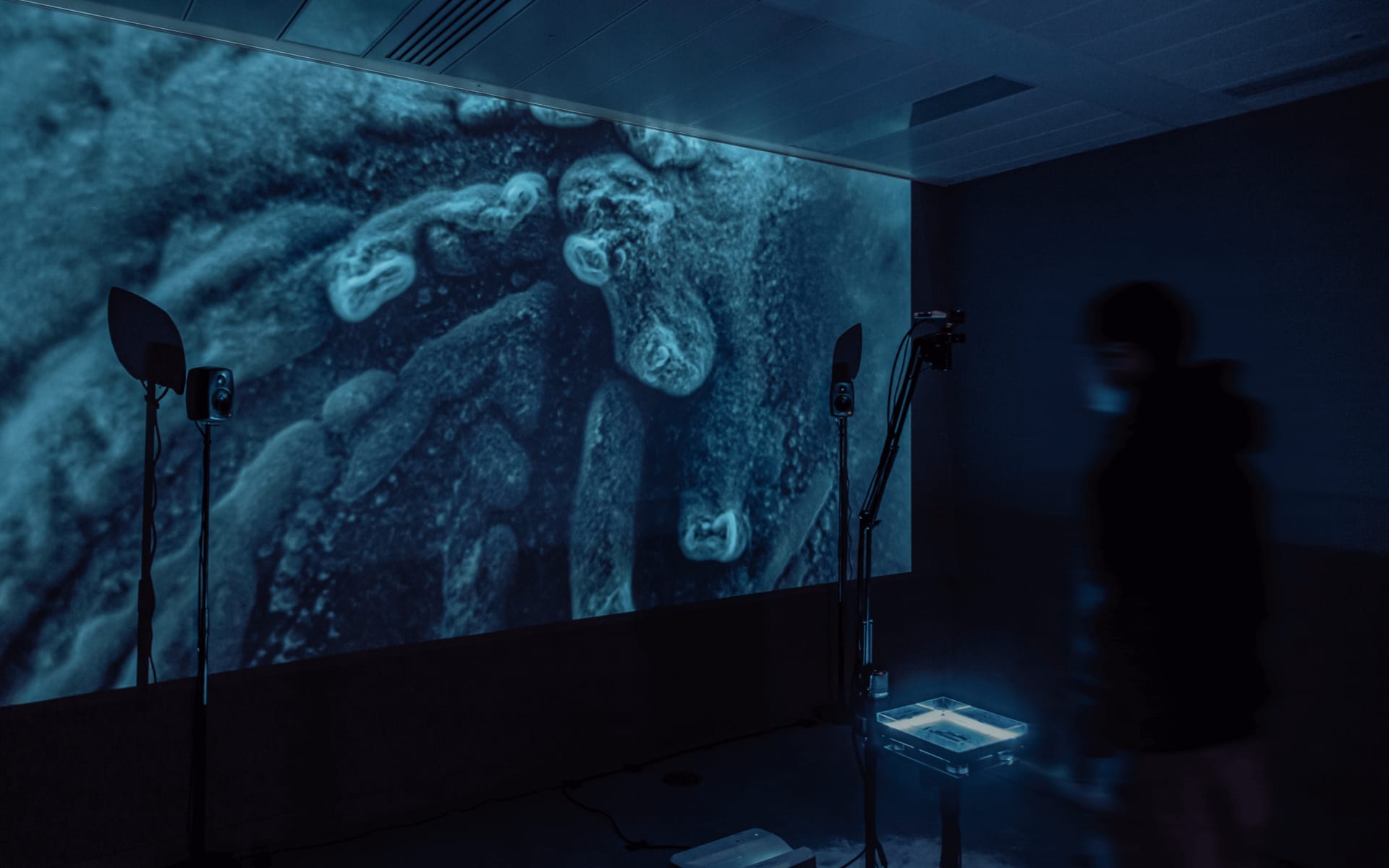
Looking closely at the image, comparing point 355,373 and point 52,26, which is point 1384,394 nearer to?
point 355,373

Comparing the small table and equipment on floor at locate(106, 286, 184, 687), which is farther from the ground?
equipment on floor at locate(106, 286, 184, 687)

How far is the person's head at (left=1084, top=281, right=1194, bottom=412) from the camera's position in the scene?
6.49 ft

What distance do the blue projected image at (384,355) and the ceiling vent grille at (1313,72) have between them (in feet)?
5.71

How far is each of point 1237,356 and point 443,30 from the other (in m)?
3.16

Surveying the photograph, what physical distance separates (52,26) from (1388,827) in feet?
16.1

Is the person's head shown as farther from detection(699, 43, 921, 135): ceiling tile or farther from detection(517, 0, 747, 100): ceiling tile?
detection(517, 0, 747, 100): ceiling tile

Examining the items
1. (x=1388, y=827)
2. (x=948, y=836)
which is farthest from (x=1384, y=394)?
(x=948, y=836)

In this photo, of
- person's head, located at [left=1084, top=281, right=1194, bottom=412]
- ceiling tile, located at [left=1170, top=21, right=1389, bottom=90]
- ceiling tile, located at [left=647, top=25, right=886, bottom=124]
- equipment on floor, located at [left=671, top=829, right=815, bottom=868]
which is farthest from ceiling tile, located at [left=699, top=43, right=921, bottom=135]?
equipment on floor, located at [left=671, top=829, right=815, bottom=868]

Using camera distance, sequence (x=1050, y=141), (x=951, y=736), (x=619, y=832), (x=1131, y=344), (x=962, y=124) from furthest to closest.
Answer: (x=1050, y=141) < (x=962, y=124) < (x=619, y=832) < (x=951, y=736) < (x=1131, y=344)

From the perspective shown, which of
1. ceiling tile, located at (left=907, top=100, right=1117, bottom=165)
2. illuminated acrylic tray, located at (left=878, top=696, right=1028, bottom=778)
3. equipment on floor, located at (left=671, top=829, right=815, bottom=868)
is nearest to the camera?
illuminated acrylic tray, located at (left=878, top=696, right=1028, bottom=778)

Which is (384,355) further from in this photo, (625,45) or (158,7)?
(625,45)

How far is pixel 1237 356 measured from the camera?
3.34m

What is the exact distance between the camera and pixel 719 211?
389 cm

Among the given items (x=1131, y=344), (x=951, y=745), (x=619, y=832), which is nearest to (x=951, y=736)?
(x=951, y=745)
